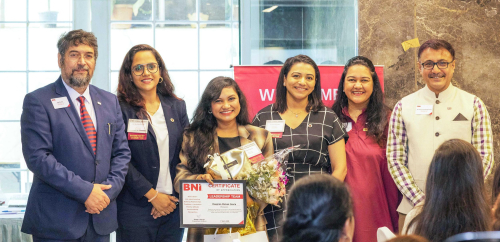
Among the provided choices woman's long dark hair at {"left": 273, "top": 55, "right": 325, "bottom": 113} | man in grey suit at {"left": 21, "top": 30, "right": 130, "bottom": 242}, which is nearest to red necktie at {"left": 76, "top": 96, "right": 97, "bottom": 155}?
man in grey suit at {"left": 21, "top": 30, "right": 130, "bottom": 242}

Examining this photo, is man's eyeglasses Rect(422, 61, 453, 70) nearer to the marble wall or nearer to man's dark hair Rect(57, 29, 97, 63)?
the marble wall

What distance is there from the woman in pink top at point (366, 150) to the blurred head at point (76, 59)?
1783mm

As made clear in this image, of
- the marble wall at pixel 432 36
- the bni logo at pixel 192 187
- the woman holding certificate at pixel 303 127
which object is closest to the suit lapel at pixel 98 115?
the bni logo at pixel 192 187

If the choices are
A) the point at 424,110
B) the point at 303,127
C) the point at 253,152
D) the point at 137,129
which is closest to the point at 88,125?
the point at 137,129

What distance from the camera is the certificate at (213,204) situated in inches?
98.5

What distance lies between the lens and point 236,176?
8.45 feet

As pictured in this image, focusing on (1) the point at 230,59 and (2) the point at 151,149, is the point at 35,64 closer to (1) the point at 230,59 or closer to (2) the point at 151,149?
(1) the point at 230,59

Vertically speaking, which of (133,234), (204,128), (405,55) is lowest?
(133,234)

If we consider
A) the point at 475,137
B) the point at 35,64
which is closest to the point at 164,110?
the point at 475,137

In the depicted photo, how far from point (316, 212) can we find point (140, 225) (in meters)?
1.88

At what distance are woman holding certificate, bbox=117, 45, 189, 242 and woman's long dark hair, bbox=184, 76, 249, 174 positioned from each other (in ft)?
0.65

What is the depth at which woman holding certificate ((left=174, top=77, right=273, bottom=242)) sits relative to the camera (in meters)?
2.86

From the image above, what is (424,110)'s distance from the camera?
3213 mm

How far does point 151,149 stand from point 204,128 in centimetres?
38
